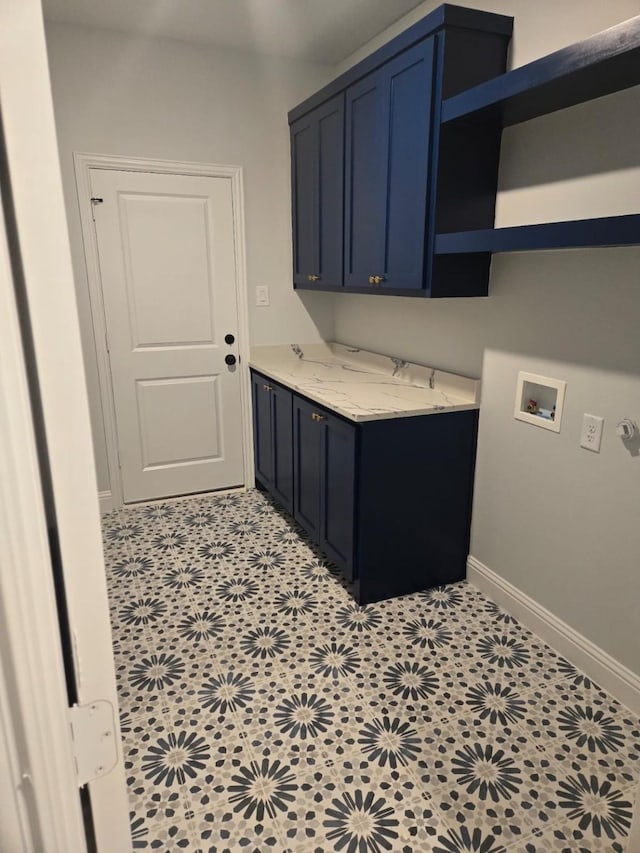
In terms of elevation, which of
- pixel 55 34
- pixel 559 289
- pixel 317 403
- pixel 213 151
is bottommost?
pixel 317 403

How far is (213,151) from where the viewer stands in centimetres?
340

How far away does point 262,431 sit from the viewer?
369 cm

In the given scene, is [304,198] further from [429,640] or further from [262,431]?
[429,640]

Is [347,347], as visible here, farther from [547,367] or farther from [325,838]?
[325,838]

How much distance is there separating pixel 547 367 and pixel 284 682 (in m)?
1.56

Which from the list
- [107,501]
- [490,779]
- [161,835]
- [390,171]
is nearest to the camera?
[161,835]

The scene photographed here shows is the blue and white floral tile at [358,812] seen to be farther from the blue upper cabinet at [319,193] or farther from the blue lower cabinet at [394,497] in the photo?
the blue upper cabinet at [319,193]

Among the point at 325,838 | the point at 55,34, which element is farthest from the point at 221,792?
the point at 55,34

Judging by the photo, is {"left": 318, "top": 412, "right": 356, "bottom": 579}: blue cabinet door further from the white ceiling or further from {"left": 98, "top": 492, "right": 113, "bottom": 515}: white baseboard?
the white ceiling

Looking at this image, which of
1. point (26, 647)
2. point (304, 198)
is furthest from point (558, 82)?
point (26, 647)

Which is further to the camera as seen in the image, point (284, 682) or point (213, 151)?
point (213, 151)

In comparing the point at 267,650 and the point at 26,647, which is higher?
the point at 26,647

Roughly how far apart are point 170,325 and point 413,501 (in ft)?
6.35

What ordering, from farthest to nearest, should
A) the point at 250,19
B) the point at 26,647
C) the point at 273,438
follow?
the point at 273,438 → the point at 250,19 → the point at 26,647
